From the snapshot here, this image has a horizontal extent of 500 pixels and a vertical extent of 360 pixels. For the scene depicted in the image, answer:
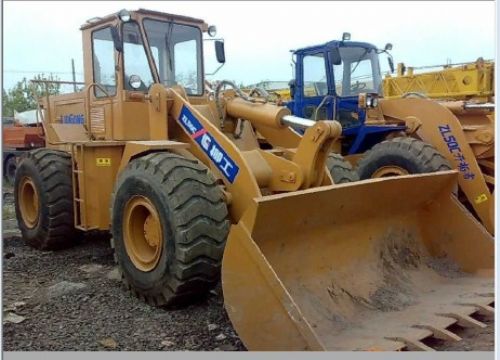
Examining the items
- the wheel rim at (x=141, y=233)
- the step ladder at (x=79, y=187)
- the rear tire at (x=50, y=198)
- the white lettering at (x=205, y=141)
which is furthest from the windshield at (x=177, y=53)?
the wheel rim at (x=141, y=233)

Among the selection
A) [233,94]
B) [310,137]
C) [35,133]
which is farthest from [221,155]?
[35,133]

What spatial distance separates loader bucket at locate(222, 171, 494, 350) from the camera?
3076 millimetres

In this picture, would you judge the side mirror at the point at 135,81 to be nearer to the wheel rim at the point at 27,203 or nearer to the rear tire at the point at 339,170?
the wheel rim at the point at 27,203

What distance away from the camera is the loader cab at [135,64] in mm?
5035

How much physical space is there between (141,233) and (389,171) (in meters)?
3.31

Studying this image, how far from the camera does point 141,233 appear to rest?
4199 millimetres

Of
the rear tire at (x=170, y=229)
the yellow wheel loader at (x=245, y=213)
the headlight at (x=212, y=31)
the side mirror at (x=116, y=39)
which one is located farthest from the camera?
the headlight at (x=212, y=31)

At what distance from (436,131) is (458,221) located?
2197 mm

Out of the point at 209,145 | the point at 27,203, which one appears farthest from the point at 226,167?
the point at 27,203

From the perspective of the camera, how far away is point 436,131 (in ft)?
20.9

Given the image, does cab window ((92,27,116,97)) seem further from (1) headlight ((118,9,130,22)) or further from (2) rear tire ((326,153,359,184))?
(2) rear tire ((326,153,359,184))

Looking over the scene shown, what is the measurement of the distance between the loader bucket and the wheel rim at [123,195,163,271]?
90 cm

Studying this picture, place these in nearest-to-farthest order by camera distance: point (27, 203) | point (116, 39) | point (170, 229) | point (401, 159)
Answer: point (170, 229) → point (116, 39) → point (27, 203) → point (401, 159)

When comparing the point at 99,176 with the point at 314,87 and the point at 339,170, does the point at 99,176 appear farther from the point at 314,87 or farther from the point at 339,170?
the point at 314,87
